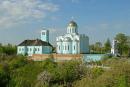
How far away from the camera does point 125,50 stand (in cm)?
6350

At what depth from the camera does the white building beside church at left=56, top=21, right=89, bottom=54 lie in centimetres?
6234

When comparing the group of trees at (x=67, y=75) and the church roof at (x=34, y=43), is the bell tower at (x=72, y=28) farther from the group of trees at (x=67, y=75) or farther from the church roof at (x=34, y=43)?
the group of trees at (x=67, y=75)

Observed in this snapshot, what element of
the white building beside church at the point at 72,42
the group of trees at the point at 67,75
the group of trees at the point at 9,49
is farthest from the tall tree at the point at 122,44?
the group of trees at the point at 67,75

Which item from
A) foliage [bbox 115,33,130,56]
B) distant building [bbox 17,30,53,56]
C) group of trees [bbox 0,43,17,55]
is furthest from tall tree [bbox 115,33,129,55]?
group of trees [bbox 0,43,17,55]

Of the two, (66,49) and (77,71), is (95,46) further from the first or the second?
(77,71)

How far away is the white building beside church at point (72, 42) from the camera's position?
205ft

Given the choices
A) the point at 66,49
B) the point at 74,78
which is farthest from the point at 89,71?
the point at 66,49

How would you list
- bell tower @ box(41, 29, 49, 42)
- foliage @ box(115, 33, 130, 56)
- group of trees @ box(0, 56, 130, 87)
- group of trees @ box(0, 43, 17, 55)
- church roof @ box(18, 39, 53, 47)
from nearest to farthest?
group of trees @ box(0, 56, 130, 87) → foliage @ box(115, 33, 130, 56) → church roof @ box(18, 39, 53, 47) → group of trees @ box(0, 43, 17, 55) → bell tower @ box(41, 29, 49, 42)

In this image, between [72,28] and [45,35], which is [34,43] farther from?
[72,28]

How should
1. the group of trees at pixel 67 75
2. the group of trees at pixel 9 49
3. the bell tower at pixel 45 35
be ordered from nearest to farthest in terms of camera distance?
the group of trees at pixel 67 75
the group of trees at pixel 9 49
the bell tower at pixel 45 35

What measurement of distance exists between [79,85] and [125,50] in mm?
35472

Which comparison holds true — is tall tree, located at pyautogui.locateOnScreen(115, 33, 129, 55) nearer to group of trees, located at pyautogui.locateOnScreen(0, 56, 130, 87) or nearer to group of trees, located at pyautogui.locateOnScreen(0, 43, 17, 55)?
group of trees, located at pyautogui.locateOnScreen(0, 43, 17, 55)

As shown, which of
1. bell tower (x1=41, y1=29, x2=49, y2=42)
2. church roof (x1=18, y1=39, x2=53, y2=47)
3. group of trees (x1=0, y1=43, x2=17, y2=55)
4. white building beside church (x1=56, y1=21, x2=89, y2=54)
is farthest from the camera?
bell tower (x1=41, y1=29, x2=49, y2=42)

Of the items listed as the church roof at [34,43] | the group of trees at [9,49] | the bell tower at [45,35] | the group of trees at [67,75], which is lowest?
the group of trees at [67,75]
